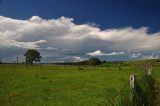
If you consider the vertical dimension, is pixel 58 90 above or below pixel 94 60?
below

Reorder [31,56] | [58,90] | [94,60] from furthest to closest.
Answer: [31,56] → [94,60] → [58,90]

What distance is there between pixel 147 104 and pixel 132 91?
8.35 ft

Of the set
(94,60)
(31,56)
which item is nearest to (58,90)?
(94,60)

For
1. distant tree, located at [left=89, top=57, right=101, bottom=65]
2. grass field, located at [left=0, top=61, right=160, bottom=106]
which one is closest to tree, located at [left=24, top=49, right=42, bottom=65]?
distant tree, located at [left=89, top=57, right=101, bottom=65]

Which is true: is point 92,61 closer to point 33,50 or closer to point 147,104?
point 33,50

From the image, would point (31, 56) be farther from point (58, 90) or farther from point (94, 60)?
point (58, 90)

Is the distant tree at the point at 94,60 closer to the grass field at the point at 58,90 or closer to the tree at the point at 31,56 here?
the tree at the point at 31,56

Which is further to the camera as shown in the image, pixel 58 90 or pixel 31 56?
pixel 31 56

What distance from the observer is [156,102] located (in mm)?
14328

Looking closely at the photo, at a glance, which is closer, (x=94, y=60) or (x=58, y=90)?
(x=58, y=90)

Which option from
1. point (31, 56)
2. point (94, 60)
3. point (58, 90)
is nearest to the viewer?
point (58, 90)

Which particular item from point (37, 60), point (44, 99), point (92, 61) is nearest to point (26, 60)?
point (37, 60)

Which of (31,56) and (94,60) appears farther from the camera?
(31,56)

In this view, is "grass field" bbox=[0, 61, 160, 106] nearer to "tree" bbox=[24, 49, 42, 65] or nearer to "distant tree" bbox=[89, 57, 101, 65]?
"distant tree" bbox=[89, 57, 101, 65]
